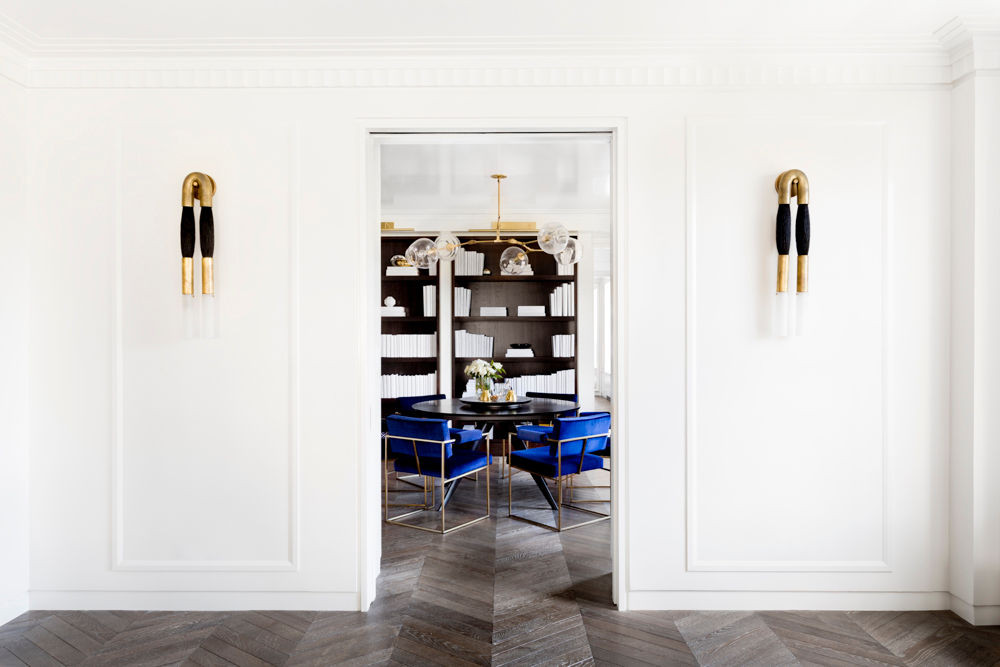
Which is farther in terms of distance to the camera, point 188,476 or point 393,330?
point 393,330

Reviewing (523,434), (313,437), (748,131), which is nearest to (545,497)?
(523,434)

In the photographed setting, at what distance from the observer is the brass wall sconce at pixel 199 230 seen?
109 inches

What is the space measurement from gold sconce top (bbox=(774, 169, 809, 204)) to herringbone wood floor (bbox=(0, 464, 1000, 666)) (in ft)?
6.16

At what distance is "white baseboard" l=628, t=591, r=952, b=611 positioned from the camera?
2.85 m

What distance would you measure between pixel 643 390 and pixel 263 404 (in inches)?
69.3

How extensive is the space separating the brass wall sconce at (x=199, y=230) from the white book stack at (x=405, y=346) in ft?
12.1

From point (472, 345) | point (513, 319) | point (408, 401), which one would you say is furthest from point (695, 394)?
point (472, 345)

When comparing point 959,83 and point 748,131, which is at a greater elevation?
point 959,83

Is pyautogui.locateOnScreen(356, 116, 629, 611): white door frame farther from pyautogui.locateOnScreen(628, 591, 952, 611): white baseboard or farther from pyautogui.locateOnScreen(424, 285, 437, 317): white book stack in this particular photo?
pyautogui.locateOnScreen(424, 285, 437, 317): white book stack

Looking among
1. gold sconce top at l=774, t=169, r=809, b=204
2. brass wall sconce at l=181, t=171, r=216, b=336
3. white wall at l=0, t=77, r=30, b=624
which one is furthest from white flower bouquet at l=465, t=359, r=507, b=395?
white wall at l=0, t=77, r=30, b=624

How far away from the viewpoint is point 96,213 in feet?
9.41

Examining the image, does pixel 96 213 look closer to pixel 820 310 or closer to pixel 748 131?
pixel 748 131

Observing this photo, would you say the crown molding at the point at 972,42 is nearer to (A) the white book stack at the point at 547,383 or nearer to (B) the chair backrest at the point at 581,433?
(B) the chair backrest at the point at 581,433

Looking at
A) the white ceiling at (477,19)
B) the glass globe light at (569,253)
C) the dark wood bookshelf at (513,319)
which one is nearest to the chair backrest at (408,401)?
the dark wood bookshelf at (513,319)
